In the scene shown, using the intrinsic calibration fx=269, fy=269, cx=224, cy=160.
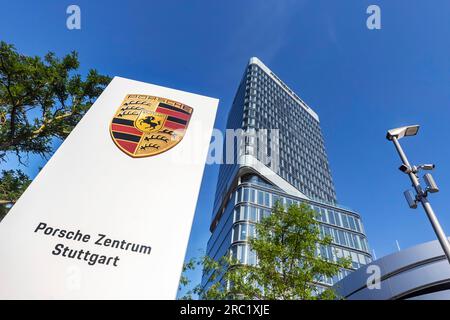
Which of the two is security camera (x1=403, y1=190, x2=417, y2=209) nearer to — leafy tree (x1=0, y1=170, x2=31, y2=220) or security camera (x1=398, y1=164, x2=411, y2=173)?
security camera (x1=398, y1=164, x2=411, y2=173)

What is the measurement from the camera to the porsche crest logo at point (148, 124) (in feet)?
21.1

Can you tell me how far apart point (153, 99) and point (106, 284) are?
16.3ft

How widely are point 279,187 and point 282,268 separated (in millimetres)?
42545

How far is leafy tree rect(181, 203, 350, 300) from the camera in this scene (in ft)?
33.1

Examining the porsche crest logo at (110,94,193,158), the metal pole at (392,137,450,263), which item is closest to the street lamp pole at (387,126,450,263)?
the metal pole at (392,137,450,263)

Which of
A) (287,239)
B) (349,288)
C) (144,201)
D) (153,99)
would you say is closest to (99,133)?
(153,99)

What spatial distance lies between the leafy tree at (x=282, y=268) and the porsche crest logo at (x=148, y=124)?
20.7ft

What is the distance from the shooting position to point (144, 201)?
554cm

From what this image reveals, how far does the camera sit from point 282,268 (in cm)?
1085

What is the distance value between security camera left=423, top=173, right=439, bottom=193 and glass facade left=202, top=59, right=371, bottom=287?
14.6 metres

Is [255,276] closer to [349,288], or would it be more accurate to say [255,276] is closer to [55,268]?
[55,268]

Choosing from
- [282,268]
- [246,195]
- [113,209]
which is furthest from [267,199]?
[113,209]

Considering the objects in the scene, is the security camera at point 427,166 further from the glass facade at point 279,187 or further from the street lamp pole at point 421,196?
the glass facade at point 279,187

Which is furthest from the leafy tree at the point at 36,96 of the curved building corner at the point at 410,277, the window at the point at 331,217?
the window at the point at 331,217
